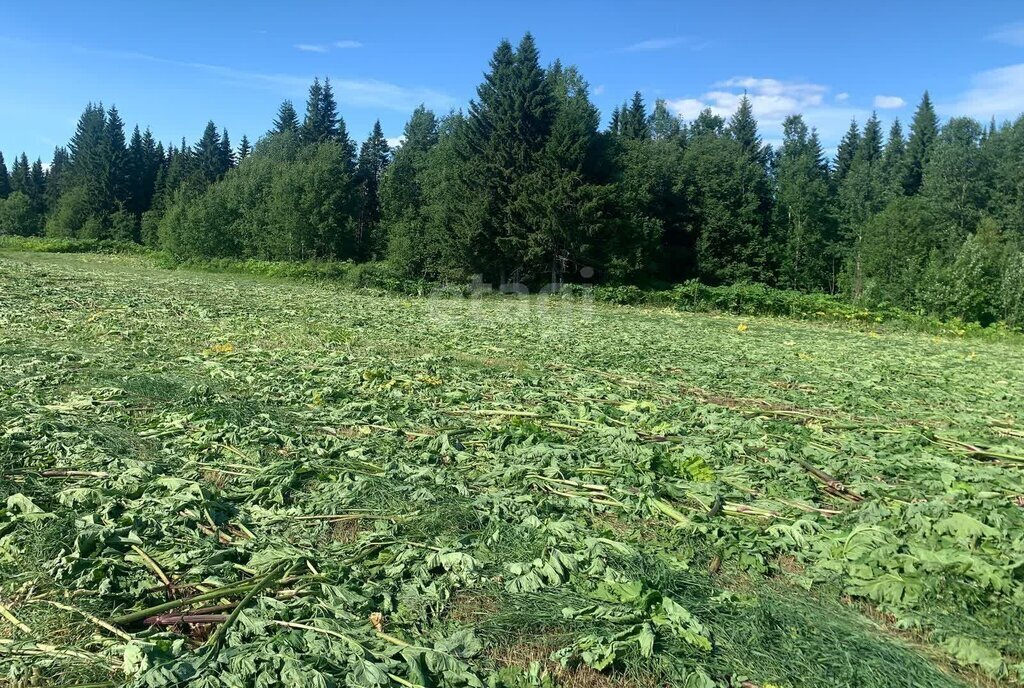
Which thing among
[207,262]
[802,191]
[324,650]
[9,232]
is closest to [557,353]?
[324,650]

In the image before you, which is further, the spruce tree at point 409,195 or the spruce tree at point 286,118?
the spruce tree at point 286,118

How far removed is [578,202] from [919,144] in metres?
50.1

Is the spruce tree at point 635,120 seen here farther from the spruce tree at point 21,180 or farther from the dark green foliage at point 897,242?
the spruce tree at point 21,180

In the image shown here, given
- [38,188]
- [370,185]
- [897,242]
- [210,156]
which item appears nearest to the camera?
[897,242]

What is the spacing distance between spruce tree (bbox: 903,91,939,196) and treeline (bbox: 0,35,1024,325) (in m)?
0.27

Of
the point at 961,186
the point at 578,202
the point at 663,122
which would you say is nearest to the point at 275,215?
the point at 578,202

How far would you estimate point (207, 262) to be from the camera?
3186cm

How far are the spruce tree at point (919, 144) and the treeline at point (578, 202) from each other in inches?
10.6

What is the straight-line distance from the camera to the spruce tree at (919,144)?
62281mm

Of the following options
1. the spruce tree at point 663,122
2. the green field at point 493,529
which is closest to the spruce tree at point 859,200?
the spruce tree at point 663,122

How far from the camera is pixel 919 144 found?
65.2m

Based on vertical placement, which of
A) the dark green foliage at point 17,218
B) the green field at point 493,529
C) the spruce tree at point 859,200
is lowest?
the green field at point 493,529

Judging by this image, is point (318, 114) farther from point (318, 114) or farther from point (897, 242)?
point (897, 242)

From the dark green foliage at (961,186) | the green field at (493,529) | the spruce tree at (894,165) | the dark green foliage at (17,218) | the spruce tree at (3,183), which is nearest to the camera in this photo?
the green field at (493,529)
